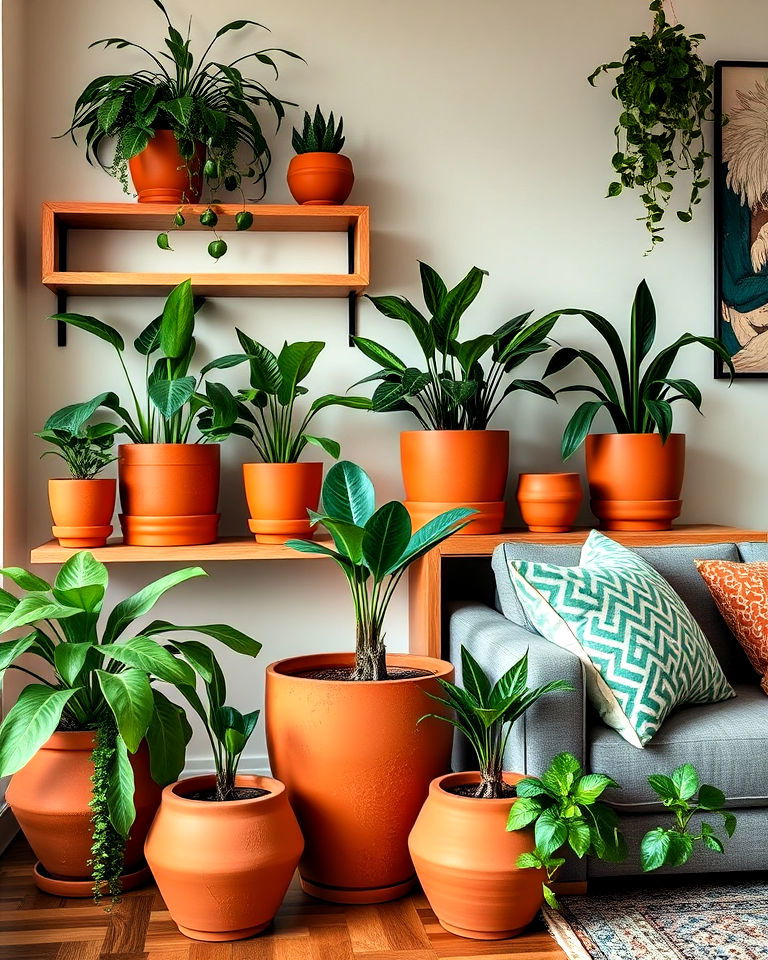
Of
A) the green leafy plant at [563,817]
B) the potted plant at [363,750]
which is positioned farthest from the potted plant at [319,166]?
the green leafy plant at [563,817]

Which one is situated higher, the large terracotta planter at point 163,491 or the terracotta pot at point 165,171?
the terracotta pot at point 165,171

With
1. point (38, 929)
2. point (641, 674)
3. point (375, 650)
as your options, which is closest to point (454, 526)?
point (375, 650)

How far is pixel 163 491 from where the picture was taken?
2605mm

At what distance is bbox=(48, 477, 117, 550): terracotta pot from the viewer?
255 cm

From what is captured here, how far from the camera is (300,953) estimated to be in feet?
6.23

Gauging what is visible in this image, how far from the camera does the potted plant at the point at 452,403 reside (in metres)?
2.63

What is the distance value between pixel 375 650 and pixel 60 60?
1.96 m

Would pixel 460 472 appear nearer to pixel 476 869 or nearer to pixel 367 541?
pixel 367 541

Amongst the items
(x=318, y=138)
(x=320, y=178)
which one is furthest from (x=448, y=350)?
(x=318, y=138)

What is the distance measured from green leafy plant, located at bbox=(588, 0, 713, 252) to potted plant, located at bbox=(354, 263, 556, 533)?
55 cm

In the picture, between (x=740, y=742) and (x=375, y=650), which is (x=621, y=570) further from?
(x=375, y=650)

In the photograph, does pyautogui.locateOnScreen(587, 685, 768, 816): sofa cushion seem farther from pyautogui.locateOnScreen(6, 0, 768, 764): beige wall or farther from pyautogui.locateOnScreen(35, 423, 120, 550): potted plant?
pyautogui.locateOnScreen(35, 423, 120, 550): potted plant

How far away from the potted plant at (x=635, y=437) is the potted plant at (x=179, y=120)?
3.45 ft

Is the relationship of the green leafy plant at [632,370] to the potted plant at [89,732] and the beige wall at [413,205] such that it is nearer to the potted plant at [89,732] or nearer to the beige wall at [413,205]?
Result: the beige wall at [413,205]
